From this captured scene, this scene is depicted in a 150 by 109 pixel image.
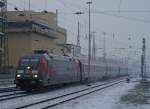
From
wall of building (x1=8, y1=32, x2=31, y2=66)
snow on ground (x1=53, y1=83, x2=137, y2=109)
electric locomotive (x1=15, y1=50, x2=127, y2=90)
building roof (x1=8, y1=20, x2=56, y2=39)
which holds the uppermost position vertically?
building roof (x1=8, y1=20, x2=56, y2=39)

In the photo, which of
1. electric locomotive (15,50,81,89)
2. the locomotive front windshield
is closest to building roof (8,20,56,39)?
electric locomotive (15,50,81,89)

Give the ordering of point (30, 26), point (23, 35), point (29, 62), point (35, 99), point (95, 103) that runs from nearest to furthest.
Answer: point (95, 103) → point (35, 99) → point (29, 62) → point (30, 26) → point (23, 35)

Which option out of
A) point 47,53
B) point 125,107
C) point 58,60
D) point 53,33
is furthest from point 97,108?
point 53,33

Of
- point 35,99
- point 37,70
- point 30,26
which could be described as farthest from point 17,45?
point 35,99

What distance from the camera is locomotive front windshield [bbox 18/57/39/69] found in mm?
33125

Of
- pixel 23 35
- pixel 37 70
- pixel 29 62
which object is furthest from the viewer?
pixel 23 35

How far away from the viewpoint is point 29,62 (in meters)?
33.3

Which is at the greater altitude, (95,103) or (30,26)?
(30,26)

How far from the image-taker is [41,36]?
94312 mm

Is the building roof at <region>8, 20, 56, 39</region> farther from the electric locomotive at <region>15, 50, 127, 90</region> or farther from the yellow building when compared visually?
the electric locomotive at <region>15, 50, 127, 90</region>

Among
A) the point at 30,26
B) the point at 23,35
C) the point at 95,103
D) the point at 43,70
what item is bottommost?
the point at 95,103

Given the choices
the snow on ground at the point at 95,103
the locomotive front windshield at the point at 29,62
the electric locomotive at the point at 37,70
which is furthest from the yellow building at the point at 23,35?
the snow on ground at the point at 95,103

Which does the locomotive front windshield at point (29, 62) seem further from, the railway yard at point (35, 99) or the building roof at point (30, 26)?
the building roof at point (30, 26)

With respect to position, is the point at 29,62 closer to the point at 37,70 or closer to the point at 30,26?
the point at 37,70
